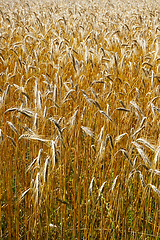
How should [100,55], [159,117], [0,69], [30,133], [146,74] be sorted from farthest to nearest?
[0,69] → [100,55] → [146,74] → [159,117] → [30,133]

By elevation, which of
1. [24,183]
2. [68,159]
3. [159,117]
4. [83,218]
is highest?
[159,117]

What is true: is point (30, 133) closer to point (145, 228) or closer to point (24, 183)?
point (24, 183)

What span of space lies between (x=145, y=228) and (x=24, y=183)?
2.11ft

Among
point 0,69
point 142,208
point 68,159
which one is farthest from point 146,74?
point 0,69

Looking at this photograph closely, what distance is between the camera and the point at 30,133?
42.0 inches

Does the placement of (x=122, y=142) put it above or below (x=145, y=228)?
above

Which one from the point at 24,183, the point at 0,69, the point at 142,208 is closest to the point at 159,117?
the point at 142,208

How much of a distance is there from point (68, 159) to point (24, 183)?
262 mm

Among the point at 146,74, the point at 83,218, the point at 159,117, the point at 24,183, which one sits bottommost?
the point at 83,218

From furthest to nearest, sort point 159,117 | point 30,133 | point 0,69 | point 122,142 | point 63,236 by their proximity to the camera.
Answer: point 0,69, point 159,117, point 122,142, point 63,236, point 30,133

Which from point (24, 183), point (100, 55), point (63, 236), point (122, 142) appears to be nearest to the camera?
point (63, 236)

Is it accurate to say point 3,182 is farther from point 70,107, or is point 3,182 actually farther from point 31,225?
point 70,107

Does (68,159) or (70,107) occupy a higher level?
(70,107)

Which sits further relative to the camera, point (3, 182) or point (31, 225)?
point (3, 182)
